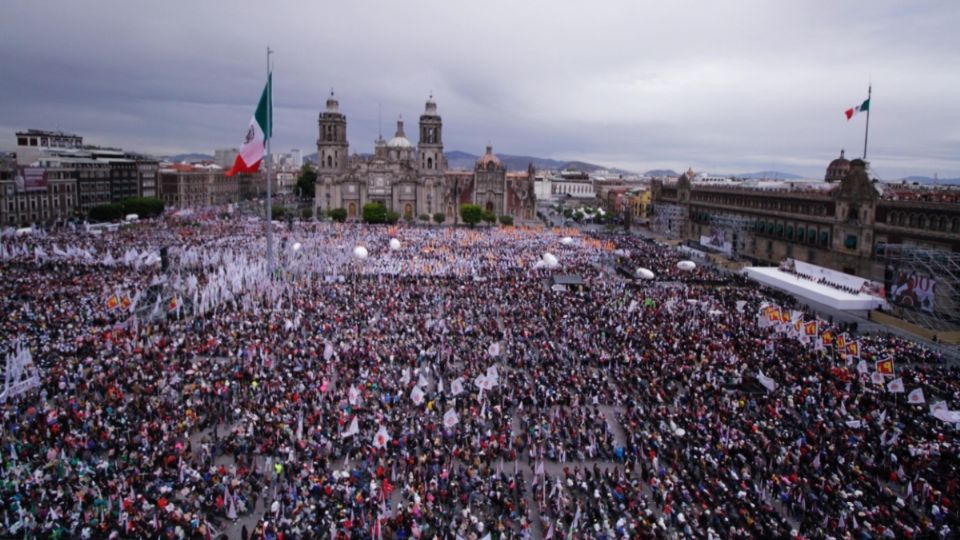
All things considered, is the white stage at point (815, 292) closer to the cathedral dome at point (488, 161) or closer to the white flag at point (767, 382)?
the white flag at point (767, 382)

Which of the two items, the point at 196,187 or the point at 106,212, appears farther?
the point at 196,187

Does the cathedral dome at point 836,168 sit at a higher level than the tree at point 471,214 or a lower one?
higher

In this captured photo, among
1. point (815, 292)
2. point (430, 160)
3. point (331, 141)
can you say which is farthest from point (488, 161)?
point (815, 292)

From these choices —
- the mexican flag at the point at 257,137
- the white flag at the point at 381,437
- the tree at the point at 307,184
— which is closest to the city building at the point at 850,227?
the white flag at the point at 381,437

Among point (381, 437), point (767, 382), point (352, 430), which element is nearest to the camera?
point (381, 437)

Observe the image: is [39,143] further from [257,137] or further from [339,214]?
[257,137]

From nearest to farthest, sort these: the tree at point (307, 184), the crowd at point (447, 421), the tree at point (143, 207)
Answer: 1. the crowd at point (447, 421)
2. the tree at point (143, 207)
3. the tree at point (307, 184)

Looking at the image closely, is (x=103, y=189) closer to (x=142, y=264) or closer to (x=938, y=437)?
(x=142, y=264)
